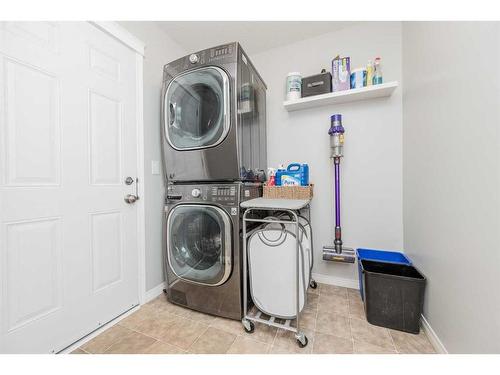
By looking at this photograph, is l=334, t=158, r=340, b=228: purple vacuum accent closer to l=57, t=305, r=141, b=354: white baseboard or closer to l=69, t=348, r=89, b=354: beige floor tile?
l=57, t=305, r=141, b=354: white baseboard

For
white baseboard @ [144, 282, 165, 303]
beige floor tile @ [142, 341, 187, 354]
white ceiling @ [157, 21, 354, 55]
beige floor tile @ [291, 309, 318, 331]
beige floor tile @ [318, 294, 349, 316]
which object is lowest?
beige floor tile @ [318, 294, 349, 316]

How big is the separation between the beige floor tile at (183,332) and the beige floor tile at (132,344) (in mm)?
91

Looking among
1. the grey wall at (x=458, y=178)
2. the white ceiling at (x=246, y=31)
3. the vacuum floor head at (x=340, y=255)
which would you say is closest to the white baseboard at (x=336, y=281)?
the vacuum floor head at (x=340, y=255)

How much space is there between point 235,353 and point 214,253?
589mm

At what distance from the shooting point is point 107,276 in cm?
133

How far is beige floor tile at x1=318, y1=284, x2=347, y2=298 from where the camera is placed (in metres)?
1.70

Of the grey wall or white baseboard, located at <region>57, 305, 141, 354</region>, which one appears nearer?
the grey wall

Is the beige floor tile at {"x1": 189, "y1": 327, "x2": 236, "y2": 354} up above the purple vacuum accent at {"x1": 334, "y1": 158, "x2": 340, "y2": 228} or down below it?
below

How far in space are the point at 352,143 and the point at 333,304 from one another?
1386 mm

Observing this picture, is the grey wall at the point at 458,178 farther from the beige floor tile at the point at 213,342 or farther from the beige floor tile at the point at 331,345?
the beige floor tile at the point at 213,342

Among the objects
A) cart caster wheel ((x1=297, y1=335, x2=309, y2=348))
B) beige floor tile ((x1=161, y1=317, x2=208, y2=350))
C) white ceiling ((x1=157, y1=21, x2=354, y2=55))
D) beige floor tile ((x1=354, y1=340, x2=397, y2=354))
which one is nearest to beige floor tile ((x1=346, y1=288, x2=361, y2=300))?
beige floor tile ((x1=354, y1=340, x2=397, y2=354))

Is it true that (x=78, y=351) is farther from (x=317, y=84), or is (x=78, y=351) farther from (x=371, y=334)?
(x=317, y=84)

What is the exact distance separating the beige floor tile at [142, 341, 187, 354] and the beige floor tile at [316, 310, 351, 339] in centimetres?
87
